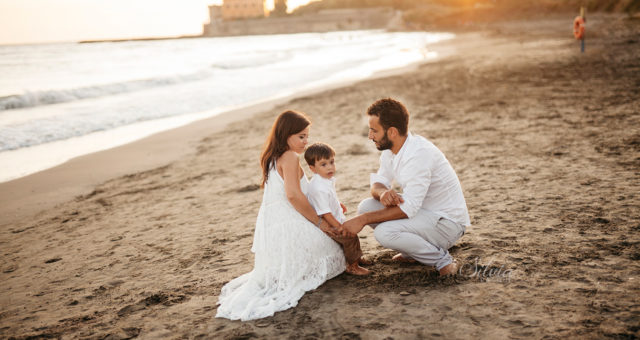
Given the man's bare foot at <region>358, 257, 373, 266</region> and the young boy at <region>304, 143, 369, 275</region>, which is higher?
the young boy at <region>304, 143, 369, 275</region>

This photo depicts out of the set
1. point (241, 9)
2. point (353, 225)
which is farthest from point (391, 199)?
point (241, 9)

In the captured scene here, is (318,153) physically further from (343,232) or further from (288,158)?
(343,232)

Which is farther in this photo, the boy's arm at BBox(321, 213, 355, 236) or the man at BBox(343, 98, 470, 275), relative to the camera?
the boy's arm at BBox(321, 213, 355, 236)

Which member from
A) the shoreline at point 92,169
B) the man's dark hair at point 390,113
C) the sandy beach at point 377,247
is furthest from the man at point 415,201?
the shoreline at point 92,169

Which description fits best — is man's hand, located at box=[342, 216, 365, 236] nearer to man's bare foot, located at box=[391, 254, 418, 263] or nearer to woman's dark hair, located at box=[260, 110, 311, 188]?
man's bare foot, located at box=[391, 254, 418, 263]

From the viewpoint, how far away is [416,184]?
2.90 meters

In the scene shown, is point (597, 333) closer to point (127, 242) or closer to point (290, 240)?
point (290, 240)

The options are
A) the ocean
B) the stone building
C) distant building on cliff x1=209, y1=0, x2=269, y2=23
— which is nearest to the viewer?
the ocean

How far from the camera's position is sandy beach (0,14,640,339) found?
2.61 metres

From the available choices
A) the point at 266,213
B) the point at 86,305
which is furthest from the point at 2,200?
the point at 266,213

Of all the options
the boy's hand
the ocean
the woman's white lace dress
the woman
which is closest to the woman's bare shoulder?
the woman

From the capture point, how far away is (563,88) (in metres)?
9.44

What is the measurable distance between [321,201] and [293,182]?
0.23 metres

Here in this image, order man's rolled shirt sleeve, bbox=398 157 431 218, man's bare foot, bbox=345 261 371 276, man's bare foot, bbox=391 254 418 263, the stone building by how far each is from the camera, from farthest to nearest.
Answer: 1. the stone building
2. man's bare foot, bbox=391 254 418 263
3. man's bare foot, bbox=345 261 371 276
4. man's rolled shirt sleeve, bbox=398 157 431 218
